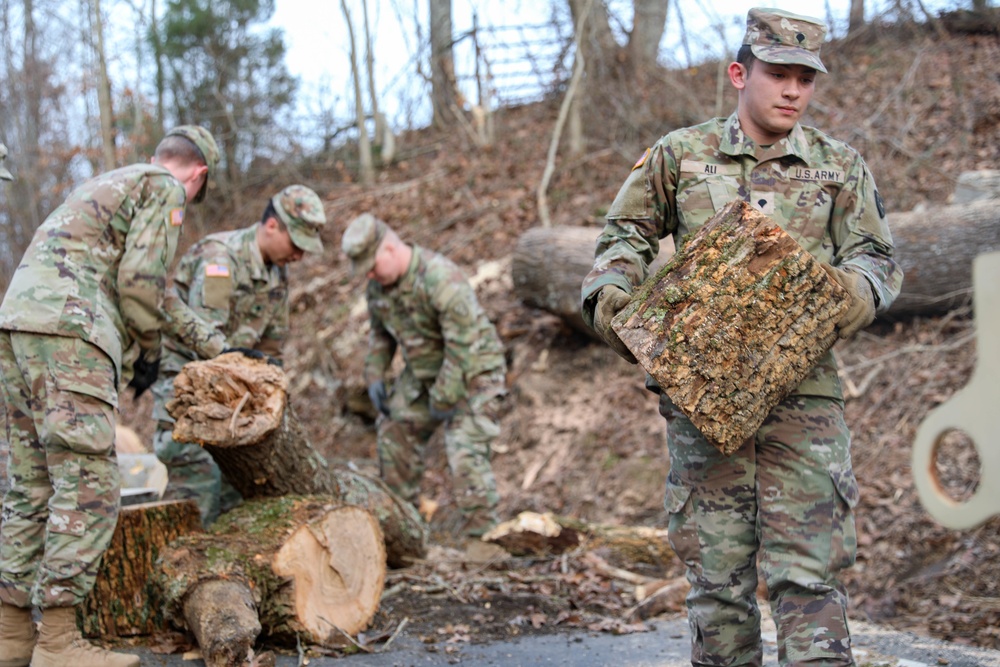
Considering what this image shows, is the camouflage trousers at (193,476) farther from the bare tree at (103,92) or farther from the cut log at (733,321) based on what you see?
the bare tree at (103,92)

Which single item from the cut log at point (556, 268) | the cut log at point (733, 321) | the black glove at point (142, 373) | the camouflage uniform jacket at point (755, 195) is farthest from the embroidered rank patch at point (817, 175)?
the cut log at point (556, 268)

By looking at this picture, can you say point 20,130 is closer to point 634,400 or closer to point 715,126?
point 634,400

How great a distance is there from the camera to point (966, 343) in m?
7.02

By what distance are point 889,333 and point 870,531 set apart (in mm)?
2294

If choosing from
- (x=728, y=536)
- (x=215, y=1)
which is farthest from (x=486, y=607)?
(x=215, y=1)

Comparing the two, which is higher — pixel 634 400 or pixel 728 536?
pixel 728 536

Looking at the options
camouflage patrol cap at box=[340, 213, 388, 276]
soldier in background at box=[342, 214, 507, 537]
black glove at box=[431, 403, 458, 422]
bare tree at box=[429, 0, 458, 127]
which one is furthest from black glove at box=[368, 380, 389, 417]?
bare tree at box=[429, 0, 458, 127]

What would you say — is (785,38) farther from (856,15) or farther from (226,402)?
(856,15)

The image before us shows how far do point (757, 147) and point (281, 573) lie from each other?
269cm

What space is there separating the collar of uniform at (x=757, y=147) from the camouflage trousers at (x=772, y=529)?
0.87 m

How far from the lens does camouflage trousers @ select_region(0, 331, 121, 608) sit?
3.62m

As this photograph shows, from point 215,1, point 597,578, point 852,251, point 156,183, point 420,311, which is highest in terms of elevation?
point 215,1

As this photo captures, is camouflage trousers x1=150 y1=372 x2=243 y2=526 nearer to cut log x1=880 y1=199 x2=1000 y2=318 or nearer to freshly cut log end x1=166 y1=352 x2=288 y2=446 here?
freshly cut log end x1=166 y1=352 x2=288 y2=446

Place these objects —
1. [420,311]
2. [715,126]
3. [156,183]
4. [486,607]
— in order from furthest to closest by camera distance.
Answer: [420,311]
[486,607]
[156,183]
[715,126]
